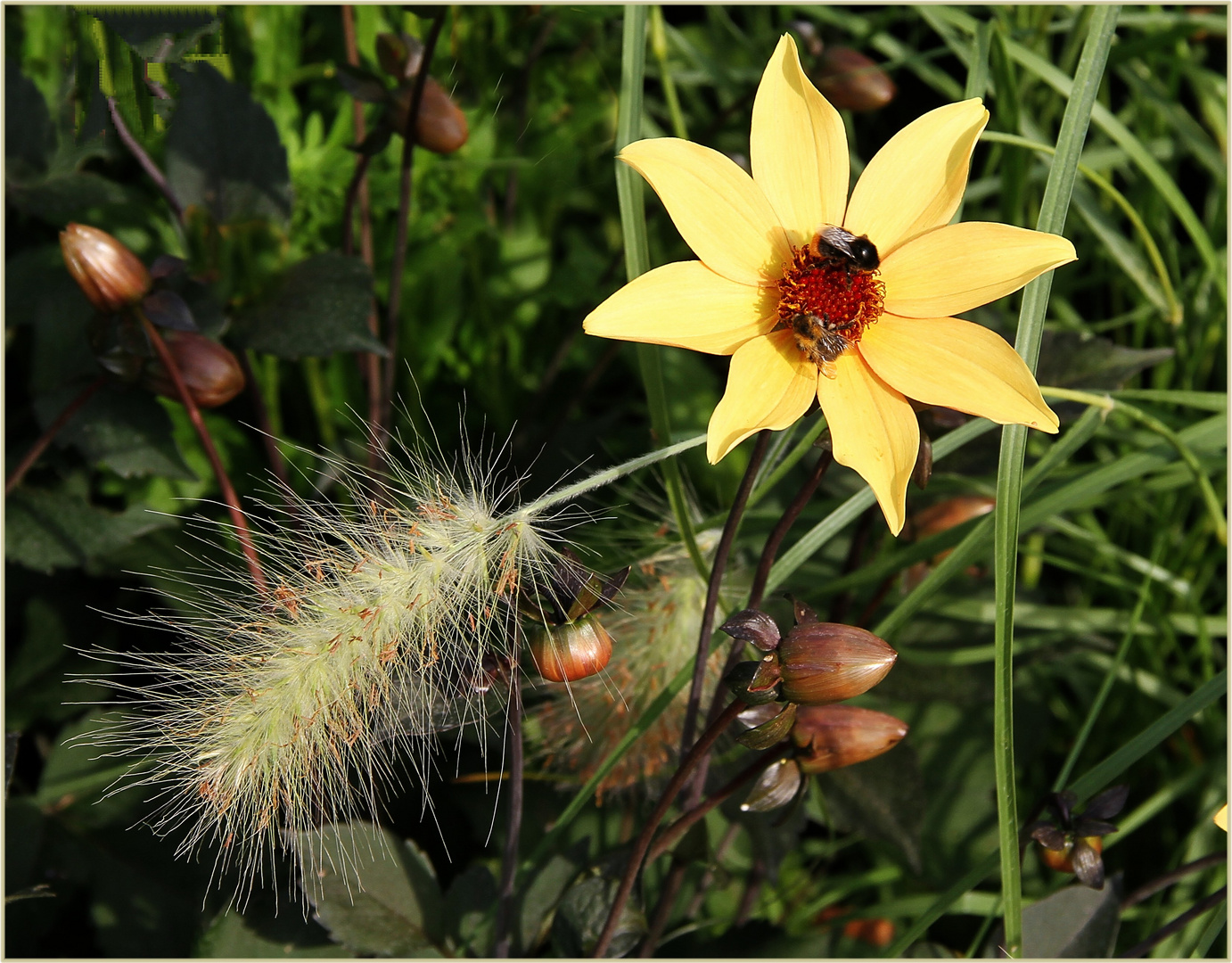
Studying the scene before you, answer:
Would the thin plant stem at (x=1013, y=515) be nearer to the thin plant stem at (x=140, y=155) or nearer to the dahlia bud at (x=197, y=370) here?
the dahlia bud at (x=197, y=370)

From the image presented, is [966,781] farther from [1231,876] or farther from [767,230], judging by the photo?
[767,230]

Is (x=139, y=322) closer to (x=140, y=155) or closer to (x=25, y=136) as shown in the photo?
(x=140, y=155)

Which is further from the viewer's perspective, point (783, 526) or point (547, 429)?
point (547, 429)

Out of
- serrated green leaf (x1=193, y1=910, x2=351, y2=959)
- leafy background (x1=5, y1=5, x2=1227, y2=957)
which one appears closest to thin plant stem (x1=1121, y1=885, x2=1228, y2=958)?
leafy background (x1=5, y1=5, x2=1227, y2=957)

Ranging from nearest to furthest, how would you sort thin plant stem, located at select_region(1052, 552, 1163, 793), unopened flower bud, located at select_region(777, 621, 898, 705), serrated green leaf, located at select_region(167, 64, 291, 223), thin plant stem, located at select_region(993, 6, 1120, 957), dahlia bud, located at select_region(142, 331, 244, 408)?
unopened flower bud, located at select_region(777, 621, 898, 705), thin plant stem, located at select_region(993, 6, 1120, 957), thin plant stem, located at select_region(1052, 552, 1163, 793), dahlia bud, located at select_region(142, 331, 244, 408), serrated green leaf, located at select_region(167, 64, 291, 223)

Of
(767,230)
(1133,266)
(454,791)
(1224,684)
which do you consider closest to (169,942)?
(454,791)

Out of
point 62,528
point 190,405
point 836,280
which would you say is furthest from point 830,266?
point 62,528

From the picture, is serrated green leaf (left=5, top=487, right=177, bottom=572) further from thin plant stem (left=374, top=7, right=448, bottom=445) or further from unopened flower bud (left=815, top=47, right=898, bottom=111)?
unopened flower bud (left=815, top=47, right=898, bottom=111)
